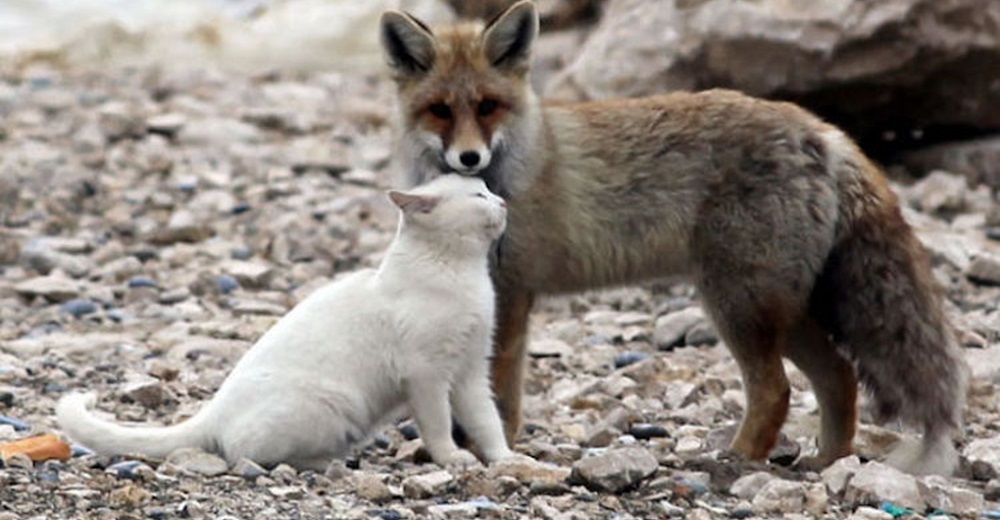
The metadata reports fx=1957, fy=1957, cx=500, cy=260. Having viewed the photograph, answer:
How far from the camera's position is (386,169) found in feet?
43.5

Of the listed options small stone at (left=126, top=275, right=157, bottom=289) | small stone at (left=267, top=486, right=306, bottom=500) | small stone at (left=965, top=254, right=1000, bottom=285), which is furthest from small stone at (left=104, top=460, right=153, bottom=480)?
small stone at (left=965, top=254, right=1000, bottom=285)

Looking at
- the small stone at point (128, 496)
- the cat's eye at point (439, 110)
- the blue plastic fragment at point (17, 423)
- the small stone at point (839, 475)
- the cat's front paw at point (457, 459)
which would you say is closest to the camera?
the small stone at point (128, 496)

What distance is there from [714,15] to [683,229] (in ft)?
15.4

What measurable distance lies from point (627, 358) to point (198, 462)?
3208mm

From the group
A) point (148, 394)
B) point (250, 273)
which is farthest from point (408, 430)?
point (250, 273)

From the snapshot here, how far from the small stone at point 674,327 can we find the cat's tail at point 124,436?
11.1 ft

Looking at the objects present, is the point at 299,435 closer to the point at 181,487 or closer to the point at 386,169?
the point at 181,487

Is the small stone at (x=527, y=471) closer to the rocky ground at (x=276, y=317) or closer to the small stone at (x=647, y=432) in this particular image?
the rocky ground at (x=276, y=317)

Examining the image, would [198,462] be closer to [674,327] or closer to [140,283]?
[674,327]

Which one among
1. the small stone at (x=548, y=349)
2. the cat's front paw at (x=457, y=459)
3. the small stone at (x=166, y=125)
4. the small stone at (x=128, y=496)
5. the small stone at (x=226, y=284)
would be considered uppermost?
the small stone at (x=166, y=125)

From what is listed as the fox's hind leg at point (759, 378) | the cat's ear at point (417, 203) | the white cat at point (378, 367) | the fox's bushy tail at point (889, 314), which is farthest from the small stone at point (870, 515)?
the cat's ear at point (417, 203)

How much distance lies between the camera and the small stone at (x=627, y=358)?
366 inches

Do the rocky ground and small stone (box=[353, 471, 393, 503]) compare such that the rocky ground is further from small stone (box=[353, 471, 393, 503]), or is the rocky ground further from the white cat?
the white cat

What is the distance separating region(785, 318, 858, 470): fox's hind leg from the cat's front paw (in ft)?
5.00
